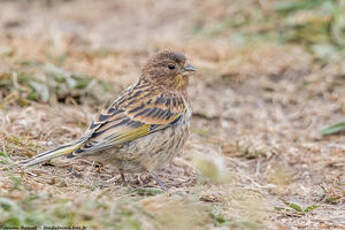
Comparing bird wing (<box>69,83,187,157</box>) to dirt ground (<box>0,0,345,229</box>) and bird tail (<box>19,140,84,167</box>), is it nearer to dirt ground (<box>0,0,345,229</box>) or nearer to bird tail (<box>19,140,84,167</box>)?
bird tail (<box>19,140,84,167</box>)

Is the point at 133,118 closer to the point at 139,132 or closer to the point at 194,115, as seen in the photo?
the point at 139,132

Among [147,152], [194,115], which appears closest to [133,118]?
[147,152]

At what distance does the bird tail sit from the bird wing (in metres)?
0.07

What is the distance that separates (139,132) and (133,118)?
165mm

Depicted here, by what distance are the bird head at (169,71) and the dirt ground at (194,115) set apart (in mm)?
791

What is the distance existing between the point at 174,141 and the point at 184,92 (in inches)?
30.5

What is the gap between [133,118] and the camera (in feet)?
16.4

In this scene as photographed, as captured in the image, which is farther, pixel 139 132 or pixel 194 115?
pixel 194 115

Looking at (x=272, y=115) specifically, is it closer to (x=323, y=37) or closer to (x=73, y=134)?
(x=323, y=37)

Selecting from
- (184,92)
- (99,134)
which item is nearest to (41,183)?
(99,134)

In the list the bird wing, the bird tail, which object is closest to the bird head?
the bird wing

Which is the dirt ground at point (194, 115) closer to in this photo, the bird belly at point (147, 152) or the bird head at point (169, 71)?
the bird belly at point (147, 152)

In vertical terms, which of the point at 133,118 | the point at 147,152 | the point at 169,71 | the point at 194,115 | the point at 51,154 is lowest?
the point at 194,115

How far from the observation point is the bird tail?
14.3 ft
